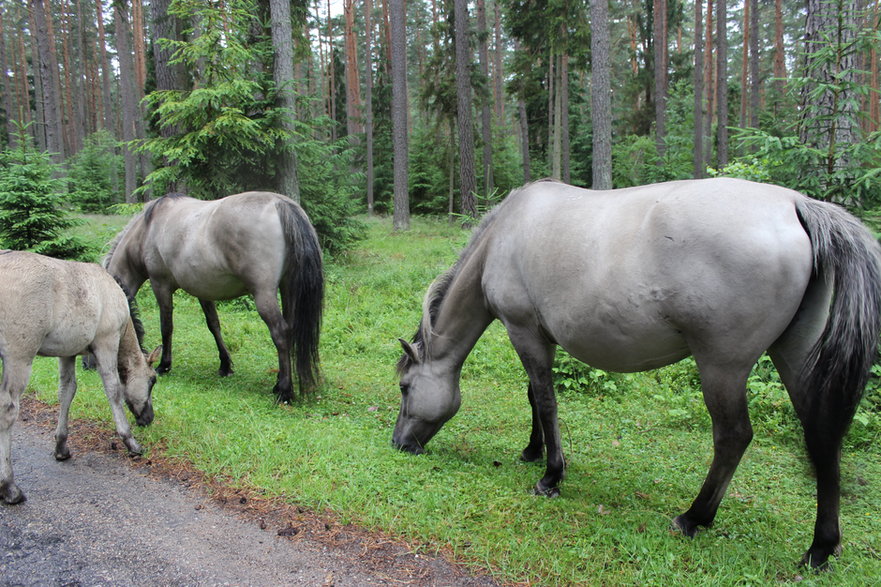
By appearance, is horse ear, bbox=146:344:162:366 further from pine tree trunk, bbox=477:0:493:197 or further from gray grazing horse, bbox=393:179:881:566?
pine tree trunk, bbox=477:0:493:197

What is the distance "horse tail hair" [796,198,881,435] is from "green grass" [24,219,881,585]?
0.58 metres

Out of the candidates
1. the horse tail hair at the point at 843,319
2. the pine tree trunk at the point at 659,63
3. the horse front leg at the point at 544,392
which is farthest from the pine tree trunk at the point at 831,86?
the pine tree trunk at the point at 659,63

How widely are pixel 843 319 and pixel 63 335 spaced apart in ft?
16.8

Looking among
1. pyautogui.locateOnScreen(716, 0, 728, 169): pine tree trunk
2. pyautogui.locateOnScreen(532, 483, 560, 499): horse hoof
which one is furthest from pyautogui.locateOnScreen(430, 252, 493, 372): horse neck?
pyautogui.locateOnScreen(716, 0, 728, 169): pine tree trunk

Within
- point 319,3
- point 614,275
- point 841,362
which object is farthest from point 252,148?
point 319,3

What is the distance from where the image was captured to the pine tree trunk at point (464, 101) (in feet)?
62.5

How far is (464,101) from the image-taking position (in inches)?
765

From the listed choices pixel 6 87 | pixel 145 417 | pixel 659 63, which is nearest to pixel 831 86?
pixel 145 417

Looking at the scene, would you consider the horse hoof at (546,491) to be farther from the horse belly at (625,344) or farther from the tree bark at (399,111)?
the tree bark at (399,111)

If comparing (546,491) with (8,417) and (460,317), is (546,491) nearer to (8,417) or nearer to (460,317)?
(460,317)

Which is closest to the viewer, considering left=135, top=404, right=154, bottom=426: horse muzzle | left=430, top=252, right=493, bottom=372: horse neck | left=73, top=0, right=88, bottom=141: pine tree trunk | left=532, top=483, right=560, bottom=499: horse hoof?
left=532, top=483, right=560, bottom=499: horse hoof

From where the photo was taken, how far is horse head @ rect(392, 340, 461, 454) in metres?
4.62

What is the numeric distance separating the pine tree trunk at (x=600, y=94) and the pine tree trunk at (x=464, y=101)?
7.34 m

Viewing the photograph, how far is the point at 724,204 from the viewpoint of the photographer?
3084mm
